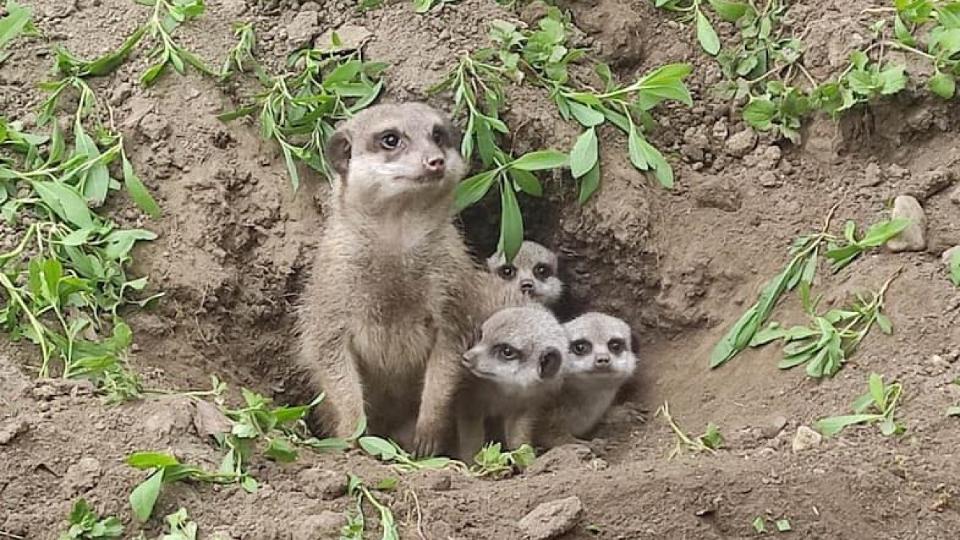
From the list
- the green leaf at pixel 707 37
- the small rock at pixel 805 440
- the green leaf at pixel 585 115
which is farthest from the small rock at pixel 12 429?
the green leaf at pixel 707 37

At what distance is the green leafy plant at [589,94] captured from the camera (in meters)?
5.53

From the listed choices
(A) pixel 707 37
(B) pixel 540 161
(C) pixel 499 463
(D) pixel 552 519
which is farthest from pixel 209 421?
(A) pixel 707 37

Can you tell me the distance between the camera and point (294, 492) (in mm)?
3975

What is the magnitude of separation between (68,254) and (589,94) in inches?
78.8

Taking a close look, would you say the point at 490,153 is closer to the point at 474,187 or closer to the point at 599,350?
the point at 474,187

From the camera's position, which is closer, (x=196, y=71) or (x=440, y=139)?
(x=440, y=139)

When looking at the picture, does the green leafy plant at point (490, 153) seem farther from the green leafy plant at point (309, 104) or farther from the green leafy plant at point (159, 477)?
the green leafy plant at point (159, 477)

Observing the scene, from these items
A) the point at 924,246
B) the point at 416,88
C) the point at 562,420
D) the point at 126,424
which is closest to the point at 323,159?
the point at 416,88

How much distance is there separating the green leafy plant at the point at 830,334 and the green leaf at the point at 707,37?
1292 millimetres

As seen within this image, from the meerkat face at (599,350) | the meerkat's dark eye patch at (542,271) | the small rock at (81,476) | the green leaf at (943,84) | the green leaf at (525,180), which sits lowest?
the meerkat's dark eye patch at (542,271)

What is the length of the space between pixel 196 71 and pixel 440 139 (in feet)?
3.54

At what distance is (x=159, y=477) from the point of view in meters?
3.82

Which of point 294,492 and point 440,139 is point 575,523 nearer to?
point 294,492

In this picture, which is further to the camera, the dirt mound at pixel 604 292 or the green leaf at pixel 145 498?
the dirt mound at pixel 604 292
